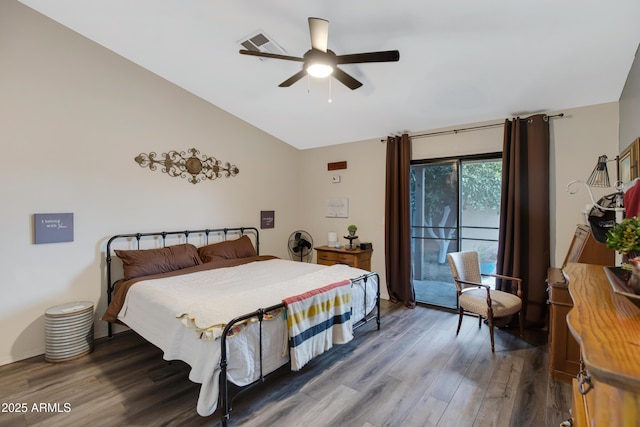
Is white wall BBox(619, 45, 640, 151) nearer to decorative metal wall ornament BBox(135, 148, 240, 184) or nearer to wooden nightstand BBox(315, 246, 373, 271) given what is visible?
wooden nightstand BBox(315, 246, 373, 271)

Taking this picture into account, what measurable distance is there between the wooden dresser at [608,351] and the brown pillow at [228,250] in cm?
374

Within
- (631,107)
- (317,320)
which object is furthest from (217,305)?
(631,107)

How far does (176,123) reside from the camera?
3.89 metres

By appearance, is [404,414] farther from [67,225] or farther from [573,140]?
[67,225]

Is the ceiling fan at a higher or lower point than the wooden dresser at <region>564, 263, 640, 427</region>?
higher

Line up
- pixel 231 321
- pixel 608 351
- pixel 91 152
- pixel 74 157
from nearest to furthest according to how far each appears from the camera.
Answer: pixel 608 351 → pixel 231 321 → pixel 74 157 → pixel 91 152

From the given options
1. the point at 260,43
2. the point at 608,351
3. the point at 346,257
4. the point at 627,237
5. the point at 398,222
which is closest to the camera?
the point at 608,351

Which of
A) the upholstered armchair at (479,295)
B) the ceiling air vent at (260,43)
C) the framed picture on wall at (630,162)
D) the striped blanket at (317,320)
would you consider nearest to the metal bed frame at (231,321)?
the striped blanket at (317,320)

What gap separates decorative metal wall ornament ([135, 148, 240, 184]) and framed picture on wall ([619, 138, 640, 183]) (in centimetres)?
431

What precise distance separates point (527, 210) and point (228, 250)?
3.77 meters

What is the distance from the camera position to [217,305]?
224 cm

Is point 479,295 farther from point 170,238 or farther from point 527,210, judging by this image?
point 170,238

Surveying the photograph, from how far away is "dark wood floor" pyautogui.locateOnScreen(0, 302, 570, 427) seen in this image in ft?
6.70

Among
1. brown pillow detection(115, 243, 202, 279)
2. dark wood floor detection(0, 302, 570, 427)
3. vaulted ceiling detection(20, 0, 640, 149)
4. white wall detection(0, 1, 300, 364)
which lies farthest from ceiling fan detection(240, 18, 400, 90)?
dark wood floor detection(0, 302, 570, 427)
